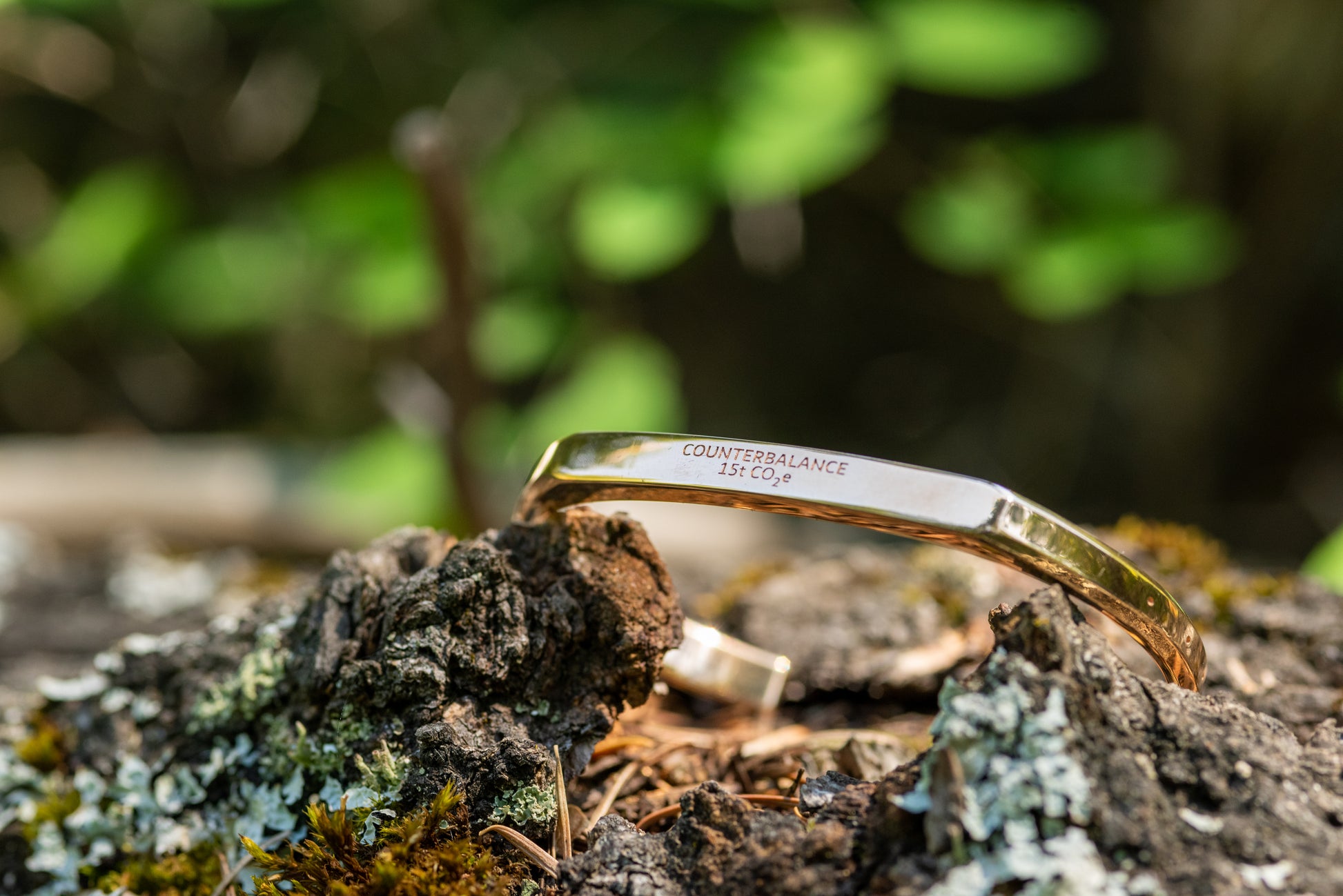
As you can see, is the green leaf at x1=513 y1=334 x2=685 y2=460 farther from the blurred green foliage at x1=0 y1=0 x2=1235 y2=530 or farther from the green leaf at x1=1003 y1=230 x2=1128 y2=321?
the green leaf at x1=1003 y1=230 x2=1128 y2=321

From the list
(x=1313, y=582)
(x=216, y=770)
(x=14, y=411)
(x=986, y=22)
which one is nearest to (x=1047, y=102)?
(x=986, y=22)

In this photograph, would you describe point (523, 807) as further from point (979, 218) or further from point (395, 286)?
point (979, 218)

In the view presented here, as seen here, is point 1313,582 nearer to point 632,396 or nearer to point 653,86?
point 632,396

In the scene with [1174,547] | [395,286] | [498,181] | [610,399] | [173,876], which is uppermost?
[498,181]

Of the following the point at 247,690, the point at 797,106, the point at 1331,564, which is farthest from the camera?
the point at 797,106

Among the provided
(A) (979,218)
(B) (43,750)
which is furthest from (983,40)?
(B) (43,750)

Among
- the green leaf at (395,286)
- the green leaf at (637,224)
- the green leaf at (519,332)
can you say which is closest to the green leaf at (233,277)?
the green leaf at (395,286)

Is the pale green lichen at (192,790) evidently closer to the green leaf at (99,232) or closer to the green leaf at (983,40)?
the green leaf at (983,40)

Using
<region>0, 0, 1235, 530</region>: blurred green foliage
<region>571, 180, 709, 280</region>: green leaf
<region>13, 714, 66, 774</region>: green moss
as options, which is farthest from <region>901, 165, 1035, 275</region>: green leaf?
<region>13, 714, 66, 774</region>: green moss
